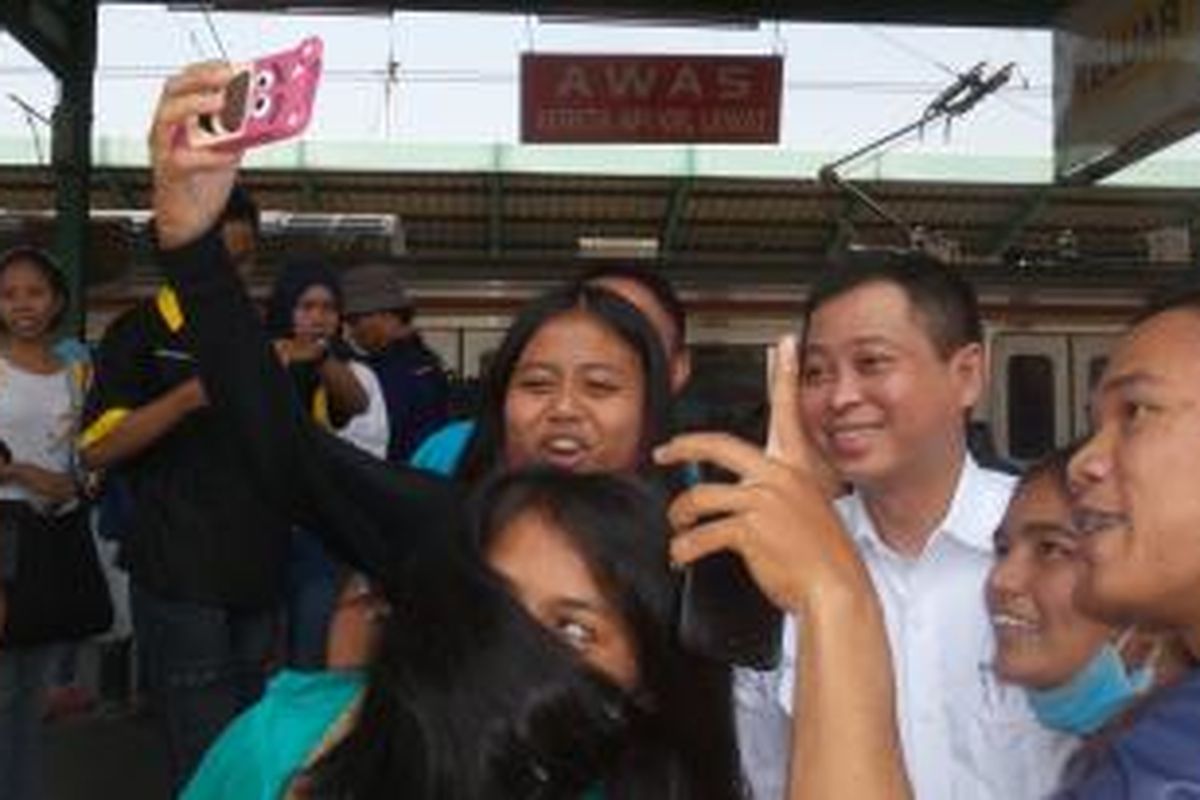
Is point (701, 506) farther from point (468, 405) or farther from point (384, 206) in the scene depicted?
point (384, 206)

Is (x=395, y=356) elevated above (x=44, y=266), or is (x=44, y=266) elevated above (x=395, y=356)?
(x=44, y=266)

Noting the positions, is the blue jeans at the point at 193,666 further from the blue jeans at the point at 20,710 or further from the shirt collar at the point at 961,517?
the shirt collar at the point at 961,517

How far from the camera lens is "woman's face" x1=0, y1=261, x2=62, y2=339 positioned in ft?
14.8

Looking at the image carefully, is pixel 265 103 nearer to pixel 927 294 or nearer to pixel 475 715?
pixel 475 715

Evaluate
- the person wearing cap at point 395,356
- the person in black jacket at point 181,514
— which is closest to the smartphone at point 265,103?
the person in black jacket at point 181,514

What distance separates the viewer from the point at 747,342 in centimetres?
1014

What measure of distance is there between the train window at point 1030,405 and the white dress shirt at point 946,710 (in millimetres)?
8381

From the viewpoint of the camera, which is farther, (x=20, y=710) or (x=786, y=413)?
(x=20, y=710)

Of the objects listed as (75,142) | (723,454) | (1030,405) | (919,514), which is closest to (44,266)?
(919,514)

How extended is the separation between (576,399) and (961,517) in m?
0.55

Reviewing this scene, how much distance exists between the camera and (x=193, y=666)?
409 centimetres

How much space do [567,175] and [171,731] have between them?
11.8 m

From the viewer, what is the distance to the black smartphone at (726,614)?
4.76 ft

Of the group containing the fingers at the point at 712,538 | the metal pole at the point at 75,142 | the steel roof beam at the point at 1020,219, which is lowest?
the fingers at the point at 712,538
